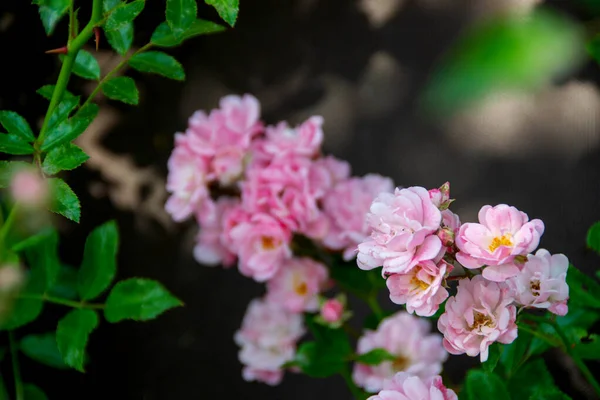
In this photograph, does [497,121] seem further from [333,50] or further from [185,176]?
[185,176]

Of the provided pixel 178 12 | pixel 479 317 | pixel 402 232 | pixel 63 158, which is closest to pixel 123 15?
pixel 178 12

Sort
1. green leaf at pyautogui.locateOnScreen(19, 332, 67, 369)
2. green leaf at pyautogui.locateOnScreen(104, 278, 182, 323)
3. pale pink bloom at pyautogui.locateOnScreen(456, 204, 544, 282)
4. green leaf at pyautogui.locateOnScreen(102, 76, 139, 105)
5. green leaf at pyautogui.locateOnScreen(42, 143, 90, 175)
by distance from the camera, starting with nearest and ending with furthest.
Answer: pale pink bloom at pyautogui.locateOnScreen(456, 204, 544, 282) < green leaf at pyautogui.locateOnScreen(42, 143, 90, 175) < green leaf at pyautogui.locateOnScreen(102, 76, 139, 105) < green leaf at pyautogui.locateOnScreen(104, 278, 182, 323) < green leaf at pyautogui.locateOnScreen(19, 332, 67, 369)

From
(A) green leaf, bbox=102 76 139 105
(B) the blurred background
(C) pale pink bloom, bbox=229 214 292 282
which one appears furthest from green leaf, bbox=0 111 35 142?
(B) the blurred background

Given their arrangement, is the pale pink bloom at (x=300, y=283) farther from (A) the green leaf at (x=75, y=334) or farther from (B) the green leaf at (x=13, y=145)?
(B) the green leaf at (x=13, y=145)

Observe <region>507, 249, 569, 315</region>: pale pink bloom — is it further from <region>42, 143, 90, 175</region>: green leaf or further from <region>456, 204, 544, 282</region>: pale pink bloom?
<region>42, 143, 90, 175</region>: green leaf

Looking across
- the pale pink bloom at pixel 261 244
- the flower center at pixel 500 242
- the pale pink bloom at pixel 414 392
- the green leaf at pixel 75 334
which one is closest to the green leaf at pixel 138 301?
the green leaf at pixel 75 334
